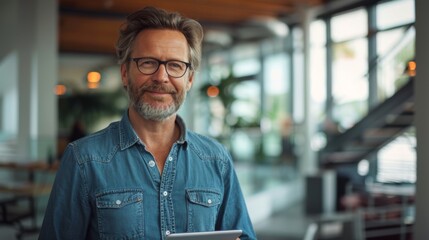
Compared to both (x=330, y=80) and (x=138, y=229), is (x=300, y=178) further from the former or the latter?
(x=138, y=229)

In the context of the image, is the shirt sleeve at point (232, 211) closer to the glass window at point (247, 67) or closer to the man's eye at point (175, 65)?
the man's eye at point (175, 65)

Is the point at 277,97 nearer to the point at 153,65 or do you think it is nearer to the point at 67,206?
the point at 153,65

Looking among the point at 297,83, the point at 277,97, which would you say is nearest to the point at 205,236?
Answer: the point at 297,83

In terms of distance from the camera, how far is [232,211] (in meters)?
1.82

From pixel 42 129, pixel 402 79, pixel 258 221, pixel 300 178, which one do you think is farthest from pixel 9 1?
pixel 300 178

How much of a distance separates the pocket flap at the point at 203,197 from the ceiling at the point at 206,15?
23.8 ft

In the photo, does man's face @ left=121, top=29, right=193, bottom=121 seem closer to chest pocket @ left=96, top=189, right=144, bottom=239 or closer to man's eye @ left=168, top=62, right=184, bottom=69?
man's eye @ left=168, top=62, right=184, bottom=69

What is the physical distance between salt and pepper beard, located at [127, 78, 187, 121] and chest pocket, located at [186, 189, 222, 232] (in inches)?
10.9

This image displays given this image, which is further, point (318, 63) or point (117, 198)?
point (318, 63)

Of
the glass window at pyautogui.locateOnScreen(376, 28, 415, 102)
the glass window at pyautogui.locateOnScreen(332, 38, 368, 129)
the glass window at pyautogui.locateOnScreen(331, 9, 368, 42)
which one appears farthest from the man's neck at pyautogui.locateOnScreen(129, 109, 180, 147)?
the glass window at pyautogui.locateOnScreen(331, 9, 368, 42)

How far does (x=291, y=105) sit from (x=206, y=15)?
3891 millimetres

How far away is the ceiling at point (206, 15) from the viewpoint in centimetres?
1002

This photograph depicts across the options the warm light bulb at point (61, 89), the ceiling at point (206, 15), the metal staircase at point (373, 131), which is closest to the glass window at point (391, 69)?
the metal staircase at point (373, 131)

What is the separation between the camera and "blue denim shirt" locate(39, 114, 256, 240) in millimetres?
1552
